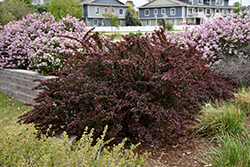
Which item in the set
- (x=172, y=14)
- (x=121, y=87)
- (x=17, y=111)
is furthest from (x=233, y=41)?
(x=172, y=14)

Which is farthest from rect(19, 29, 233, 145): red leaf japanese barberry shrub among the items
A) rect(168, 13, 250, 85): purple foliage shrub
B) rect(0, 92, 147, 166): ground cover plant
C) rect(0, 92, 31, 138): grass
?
rect(168, 13, 250, 85): purple foliage shrub

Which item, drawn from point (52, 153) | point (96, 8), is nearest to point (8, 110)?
point (52, 153)

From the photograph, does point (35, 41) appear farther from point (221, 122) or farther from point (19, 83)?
point (221, 122)

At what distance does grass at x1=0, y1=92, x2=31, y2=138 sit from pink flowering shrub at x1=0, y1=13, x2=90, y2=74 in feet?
3.12

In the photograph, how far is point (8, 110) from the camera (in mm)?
6031

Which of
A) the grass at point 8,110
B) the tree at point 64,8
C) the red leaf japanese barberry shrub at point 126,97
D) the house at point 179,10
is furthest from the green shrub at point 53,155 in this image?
the house at point 179,10

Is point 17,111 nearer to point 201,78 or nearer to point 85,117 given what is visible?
point 85,117

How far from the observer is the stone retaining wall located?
632 centimetres

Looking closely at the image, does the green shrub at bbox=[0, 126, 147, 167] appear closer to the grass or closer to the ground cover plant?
the ground cover plant

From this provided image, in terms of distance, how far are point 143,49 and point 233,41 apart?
359cm

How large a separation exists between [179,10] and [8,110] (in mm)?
46230

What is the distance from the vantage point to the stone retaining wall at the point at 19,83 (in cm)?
632

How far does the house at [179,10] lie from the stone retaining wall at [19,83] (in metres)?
41.7

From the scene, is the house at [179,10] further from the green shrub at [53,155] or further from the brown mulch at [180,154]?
the green shrub at [53,155]
